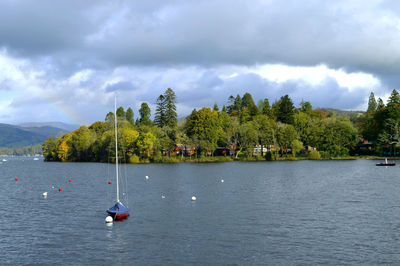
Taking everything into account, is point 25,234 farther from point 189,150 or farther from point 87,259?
point 189,150

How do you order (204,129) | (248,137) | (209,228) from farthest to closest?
1. (248,137)
2. (204,129)
3. (209,228)

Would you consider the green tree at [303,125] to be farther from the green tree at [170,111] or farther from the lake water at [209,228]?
the lake water at [209,228]

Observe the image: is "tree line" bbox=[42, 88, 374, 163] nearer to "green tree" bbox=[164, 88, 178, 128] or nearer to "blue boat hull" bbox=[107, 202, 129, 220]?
"green tree" bbox=[164, 88, 178, 128]

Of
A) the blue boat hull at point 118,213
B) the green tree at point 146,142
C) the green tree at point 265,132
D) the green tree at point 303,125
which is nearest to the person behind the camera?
the blue boat hull at point 118,213

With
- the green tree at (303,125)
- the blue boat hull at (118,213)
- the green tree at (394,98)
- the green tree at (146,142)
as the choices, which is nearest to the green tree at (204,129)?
the green tree at (146,142)

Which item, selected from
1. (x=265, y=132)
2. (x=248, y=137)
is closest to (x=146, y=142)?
(x=248, y=137)

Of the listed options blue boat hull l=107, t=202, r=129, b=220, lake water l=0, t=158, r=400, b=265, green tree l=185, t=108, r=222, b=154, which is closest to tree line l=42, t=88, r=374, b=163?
green tree l=185, t=108, r=222, b=154

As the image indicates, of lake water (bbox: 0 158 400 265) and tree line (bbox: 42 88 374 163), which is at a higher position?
tree line (bbox: 42 88 374 163)

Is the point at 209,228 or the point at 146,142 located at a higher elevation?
the point at 146,142

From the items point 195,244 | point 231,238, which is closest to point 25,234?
point 195,244

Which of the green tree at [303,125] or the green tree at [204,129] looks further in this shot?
the green tree at [303,125]

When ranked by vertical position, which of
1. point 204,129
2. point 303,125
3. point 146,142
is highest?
point 303,125

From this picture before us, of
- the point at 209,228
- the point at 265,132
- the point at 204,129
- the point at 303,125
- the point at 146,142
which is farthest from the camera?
the point at 303,125

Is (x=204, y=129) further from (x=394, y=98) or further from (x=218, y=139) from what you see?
(x=394, y=98)
